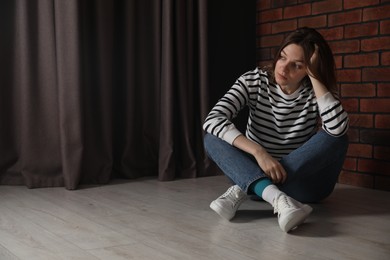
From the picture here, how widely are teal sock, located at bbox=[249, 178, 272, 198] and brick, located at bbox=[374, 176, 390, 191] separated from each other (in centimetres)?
92

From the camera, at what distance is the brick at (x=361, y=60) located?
8.82 feet

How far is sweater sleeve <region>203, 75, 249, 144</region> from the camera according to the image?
213 centimetres

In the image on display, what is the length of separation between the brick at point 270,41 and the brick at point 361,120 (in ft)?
2.13

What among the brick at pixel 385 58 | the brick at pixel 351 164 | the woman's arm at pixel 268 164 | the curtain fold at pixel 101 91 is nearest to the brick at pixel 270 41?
the curtain fold at pixel 101 91

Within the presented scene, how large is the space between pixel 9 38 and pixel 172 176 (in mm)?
1064

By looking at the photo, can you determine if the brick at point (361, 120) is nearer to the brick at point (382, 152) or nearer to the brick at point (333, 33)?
the brick at point (382, 152)

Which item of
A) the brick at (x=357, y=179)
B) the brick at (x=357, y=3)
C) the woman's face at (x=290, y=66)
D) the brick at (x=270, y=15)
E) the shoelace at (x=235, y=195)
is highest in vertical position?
the brick at (x=357, y=3)

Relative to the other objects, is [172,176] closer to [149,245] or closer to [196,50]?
[196,50]

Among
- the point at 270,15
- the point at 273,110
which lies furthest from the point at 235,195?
the point at 270,15

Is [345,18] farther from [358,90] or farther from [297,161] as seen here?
[297,161]

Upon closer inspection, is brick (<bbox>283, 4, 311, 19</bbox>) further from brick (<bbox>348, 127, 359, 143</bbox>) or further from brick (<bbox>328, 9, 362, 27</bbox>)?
brick (<bbox>348, 127, 359, 143</bbox>)

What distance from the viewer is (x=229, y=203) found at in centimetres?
206

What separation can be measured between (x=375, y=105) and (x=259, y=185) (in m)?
0.99

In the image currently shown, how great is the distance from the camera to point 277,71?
87.2 inches
